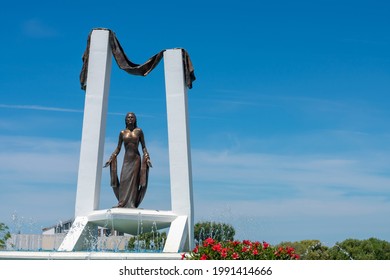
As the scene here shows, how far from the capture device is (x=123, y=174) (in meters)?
16.5

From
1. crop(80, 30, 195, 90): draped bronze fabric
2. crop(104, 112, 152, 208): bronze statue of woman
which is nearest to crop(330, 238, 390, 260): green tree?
crop(104, 112, 152, 208): bronze statue of woman

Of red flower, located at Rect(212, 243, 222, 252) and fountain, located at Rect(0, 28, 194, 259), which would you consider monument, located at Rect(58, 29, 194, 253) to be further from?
red flower, located at Rect(212, 243, 222, 252)

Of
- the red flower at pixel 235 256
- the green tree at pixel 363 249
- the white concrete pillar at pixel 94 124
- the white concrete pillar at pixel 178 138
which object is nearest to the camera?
the red flower at pixel 235 256

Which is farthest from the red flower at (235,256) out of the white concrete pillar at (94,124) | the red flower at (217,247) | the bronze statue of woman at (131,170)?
the white concrete pillar at (94,124)

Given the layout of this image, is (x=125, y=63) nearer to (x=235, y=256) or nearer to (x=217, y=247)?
(x=217, y=247)

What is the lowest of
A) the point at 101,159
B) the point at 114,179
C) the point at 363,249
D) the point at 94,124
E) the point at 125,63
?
the point at 363,249

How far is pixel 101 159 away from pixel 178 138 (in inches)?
88.9

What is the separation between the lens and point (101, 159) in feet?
54.4

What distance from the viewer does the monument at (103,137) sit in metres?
15.8

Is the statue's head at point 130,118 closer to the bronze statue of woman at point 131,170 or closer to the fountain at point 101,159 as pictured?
the bronze statue of woman at point 131,170

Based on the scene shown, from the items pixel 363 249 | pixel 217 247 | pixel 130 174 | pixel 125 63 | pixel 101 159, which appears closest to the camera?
pixel 217 247

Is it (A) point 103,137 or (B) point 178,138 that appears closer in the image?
(B) point 178,138

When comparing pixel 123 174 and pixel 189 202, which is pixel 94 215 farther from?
pixel 189 202

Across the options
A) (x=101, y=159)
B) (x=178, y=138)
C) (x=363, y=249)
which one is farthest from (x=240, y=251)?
(x=363, y=249)
